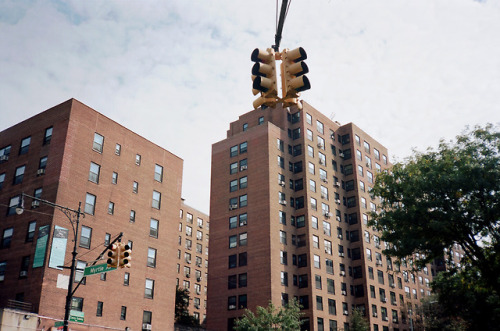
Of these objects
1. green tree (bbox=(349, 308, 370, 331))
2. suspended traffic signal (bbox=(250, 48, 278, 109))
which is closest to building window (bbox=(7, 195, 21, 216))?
suspended traffic signal (bbox=(250, 48, 278, 109))

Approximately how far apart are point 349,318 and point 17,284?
44195 millimetres

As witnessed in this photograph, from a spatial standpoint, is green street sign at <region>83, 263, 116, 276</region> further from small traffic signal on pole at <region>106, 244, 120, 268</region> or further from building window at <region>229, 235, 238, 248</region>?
building window at <region>229, 235, 238, 248</region>

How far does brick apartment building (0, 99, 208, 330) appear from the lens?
37.6 m

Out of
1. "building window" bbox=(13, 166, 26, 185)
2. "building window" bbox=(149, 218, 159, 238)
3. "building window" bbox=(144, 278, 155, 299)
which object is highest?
"building window" bbox=(13, 166, 26, 185)

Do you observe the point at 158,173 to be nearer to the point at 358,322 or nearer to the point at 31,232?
the point at 31,232

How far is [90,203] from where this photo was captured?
41.6m

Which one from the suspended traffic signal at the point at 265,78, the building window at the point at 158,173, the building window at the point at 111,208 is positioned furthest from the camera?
the building window at the point at 158,173

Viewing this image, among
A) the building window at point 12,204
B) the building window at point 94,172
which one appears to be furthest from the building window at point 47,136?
the building window at point 12,204

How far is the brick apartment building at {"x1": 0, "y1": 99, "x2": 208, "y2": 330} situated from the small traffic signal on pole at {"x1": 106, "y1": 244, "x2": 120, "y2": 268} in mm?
20164

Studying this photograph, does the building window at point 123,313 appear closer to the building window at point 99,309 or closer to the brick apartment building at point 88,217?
the brick apartment building at point 88,217

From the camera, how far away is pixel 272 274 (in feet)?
191

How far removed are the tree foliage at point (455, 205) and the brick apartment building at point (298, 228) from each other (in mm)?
29800

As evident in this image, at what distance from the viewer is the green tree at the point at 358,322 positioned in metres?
59.2

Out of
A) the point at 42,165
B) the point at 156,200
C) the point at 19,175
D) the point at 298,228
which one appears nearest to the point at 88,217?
the point at 42,165
